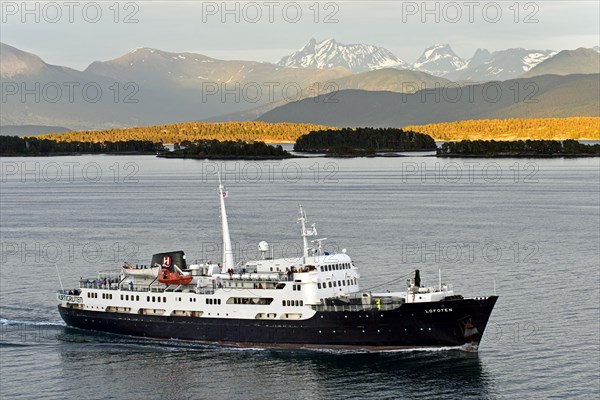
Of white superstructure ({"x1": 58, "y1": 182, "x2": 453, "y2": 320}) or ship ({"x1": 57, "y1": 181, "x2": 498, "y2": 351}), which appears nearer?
ship ({"x1": 57, "y1": 181, "x2": 498, "y2": 351})

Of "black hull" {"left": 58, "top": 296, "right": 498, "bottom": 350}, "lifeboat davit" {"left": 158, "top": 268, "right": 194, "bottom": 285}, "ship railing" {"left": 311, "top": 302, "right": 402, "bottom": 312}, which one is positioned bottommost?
"black hull" {"left": 58, "top": 296, "right": 498, "bottom": 350}

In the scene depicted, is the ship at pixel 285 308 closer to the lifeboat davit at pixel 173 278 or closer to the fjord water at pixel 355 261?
the lifeboat davit at pixel 173 278

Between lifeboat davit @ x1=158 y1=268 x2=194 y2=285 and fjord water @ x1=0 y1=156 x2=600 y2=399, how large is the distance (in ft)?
10.1

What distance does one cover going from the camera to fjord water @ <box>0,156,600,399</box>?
46.8m

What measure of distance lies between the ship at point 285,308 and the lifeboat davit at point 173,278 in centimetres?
5

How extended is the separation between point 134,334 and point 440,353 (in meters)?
15.7

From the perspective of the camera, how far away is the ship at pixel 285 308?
165 ft

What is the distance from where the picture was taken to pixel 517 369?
1873 inches

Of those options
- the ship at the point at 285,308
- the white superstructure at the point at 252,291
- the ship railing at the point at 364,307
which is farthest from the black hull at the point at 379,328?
the white superstructure at the point at 252,291

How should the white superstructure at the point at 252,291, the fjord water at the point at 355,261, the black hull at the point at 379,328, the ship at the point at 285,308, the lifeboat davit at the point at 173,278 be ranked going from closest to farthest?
the fjord water at the point at 355,261 < the black hull at the point at 379,328 < the ship at the point at 285,308 < the white superstructure at the point at 252,291 < the lifeboat davit at the point at 173,278

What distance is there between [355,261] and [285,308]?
71.7ft

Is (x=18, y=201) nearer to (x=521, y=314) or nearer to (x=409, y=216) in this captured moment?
(x=409, y=216)

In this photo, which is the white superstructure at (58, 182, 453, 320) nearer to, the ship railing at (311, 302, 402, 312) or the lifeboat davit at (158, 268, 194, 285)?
the ship railing at (311, 302, 402, 312)

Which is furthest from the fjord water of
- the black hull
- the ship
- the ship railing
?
the ship railing
